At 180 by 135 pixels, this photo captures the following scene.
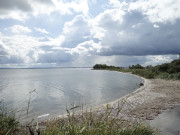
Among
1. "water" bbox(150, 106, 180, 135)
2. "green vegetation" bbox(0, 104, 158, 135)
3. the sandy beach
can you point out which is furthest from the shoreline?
"green vegetation" bbox(0, 104, 158, 135)

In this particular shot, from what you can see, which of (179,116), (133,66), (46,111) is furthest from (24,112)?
(133,66)

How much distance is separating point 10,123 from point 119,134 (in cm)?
498

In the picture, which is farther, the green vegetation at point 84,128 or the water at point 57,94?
the water at point 57,94

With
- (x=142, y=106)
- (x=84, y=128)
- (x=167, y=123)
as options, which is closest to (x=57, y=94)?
(x=142, y=106)

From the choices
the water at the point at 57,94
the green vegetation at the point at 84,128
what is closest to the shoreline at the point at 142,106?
the green vegetation at the point at 84,128

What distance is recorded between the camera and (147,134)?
466cm

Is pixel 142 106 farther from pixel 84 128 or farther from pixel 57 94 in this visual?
pixel 57 94

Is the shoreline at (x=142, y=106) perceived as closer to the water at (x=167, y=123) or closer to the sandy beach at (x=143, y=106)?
the sandy beach at (x=143, y=106)

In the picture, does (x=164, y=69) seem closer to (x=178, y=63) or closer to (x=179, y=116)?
(x=178, y=63)

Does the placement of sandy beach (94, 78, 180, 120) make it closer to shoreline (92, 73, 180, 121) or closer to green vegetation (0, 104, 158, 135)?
shoreline (92, 73, 180, 121)

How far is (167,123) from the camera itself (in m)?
7.16

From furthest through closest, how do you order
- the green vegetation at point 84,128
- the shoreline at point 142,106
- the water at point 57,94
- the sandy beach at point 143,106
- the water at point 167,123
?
the water at point 57,94 → the sandy beach at point 143,106 → the shoreline at point 142,106 → the water at point 167,123 → the green vegetation at point 84,128

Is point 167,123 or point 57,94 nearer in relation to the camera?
point 167,123

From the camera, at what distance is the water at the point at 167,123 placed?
6192 millimetres
